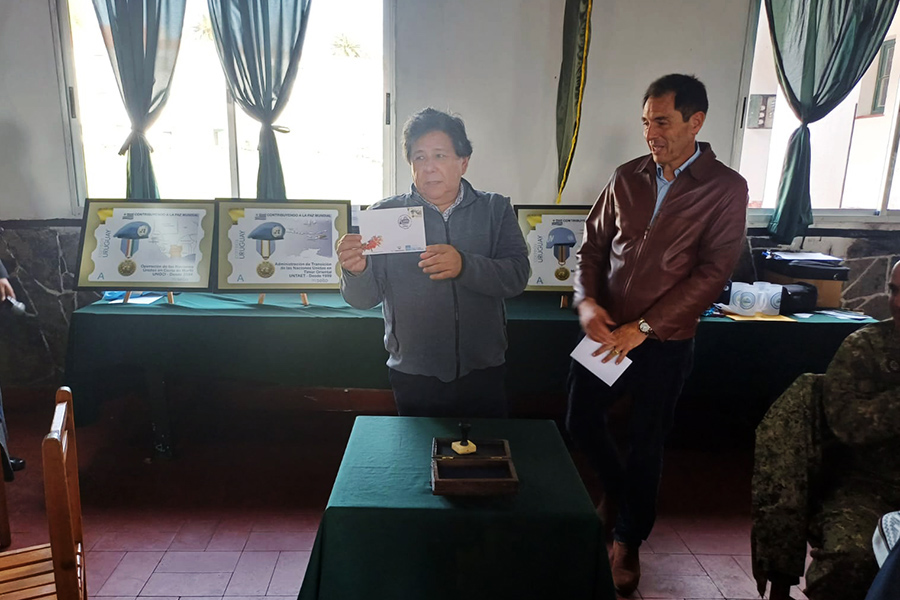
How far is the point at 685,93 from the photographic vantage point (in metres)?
1.56

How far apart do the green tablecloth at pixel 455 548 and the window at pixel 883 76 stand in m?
3.44

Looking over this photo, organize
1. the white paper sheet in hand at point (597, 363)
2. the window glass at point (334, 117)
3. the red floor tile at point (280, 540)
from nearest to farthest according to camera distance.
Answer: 1. the white paper sheet in hand at point (597, 363)
2. the red floor tile at point (280, 540)
3. the window glass at point (334, 117)

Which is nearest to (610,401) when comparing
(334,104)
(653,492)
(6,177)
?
(653,492)

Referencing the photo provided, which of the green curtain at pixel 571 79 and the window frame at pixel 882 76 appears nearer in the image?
the green curtain at pixel 571 79

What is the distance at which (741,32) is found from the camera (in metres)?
2.91

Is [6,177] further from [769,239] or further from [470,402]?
[769,239]

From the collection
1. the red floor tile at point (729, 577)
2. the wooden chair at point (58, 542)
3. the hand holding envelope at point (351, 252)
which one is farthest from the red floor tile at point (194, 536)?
the red floor tile at point (729, 577)

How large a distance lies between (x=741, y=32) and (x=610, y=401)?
227 centimetres

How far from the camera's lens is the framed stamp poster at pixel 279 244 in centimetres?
270

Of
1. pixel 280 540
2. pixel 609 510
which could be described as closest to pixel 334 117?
pixel 280 540

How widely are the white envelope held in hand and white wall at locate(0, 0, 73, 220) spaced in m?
2.40

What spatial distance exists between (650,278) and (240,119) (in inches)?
95.6

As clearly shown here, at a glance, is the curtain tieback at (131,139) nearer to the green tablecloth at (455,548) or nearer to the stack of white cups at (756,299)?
the green tablecloth at (455,548)

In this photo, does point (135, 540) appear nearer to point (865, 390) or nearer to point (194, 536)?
point (194, 536)
